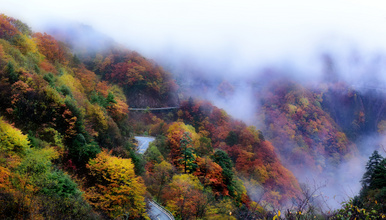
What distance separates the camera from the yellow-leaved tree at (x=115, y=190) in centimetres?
2078

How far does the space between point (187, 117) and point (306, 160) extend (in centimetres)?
4277

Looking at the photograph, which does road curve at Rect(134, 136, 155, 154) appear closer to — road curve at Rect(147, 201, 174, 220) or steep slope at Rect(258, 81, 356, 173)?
road curve at Rect(147, 201, 174, 220)

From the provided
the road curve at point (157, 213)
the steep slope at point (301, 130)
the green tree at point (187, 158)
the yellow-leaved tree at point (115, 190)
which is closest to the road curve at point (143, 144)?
the green tree at point (187, 158)

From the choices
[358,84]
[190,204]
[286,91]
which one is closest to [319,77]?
[358,84]

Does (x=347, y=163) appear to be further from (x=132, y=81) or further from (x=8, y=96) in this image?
(x=8, y=96)

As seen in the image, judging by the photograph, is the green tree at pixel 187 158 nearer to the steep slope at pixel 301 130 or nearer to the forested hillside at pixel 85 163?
the forested hillside at pixel 85 163

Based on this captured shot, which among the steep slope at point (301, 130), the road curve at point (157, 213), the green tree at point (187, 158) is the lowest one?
the road curve at point (157, 213)

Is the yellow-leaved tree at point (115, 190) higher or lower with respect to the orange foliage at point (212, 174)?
lower

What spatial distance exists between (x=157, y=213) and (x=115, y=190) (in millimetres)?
5706

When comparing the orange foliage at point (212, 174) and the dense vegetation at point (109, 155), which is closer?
the dense vegetation at point (109, 155)

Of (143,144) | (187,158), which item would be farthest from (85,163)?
(143,144)

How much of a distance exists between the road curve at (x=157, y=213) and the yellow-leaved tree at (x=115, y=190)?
138 cm

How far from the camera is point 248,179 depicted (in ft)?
152

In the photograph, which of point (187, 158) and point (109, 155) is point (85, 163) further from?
point (187, 158)
